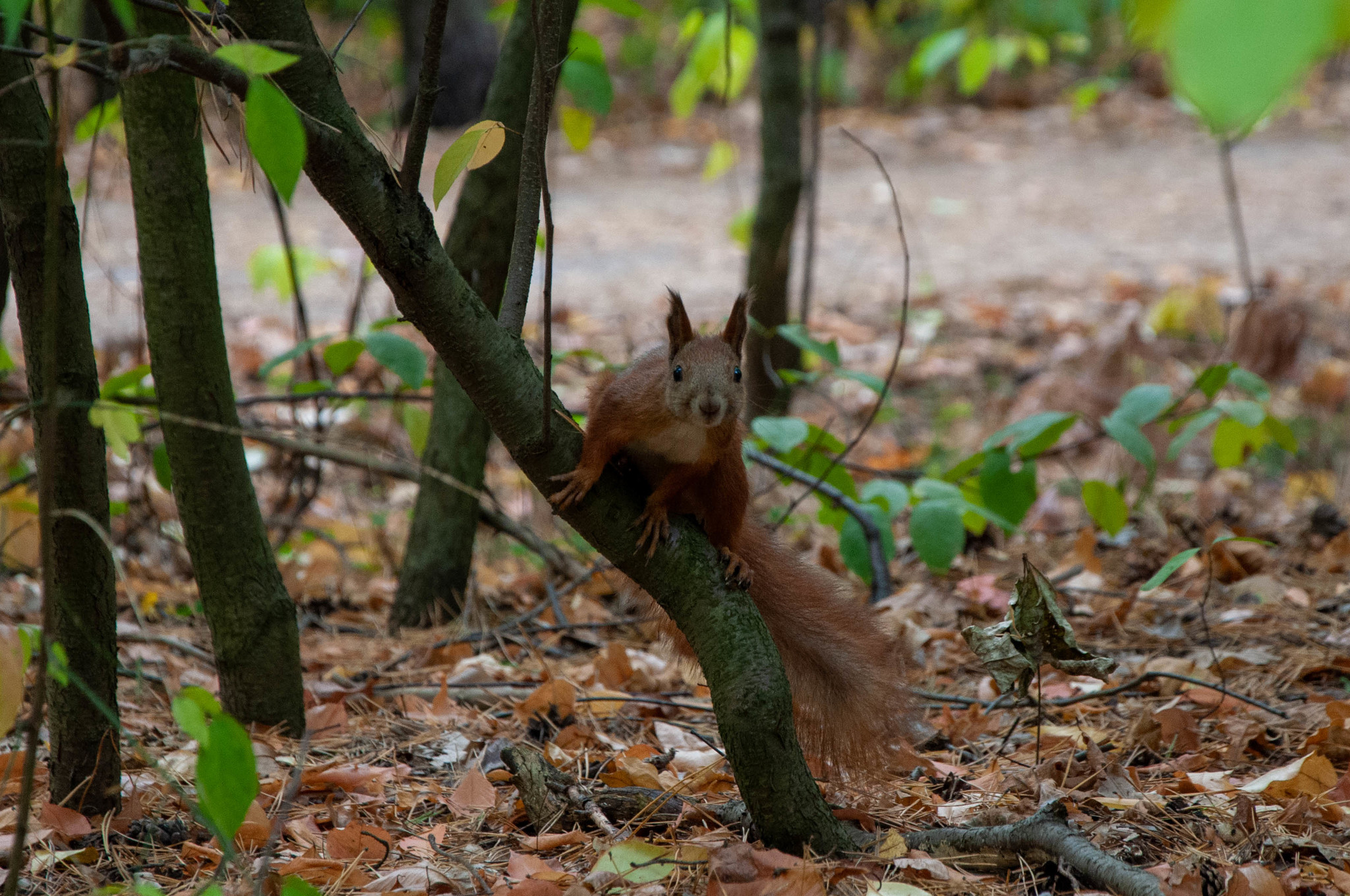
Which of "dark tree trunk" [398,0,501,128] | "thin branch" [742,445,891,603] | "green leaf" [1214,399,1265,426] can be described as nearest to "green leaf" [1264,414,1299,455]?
"green leaf" [1214,399,1265,426]

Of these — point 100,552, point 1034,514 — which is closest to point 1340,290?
point 1034,514

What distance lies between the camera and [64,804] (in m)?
1.36

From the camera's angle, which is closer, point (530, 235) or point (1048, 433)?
point (530, 235)

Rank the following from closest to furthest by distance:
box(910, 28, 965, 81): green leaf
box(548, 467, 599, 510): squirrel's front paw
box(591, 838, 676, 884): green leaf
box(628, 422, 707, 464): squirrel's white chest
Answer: box(591, 838, 676, 884): green leaf
box(548, 467, 599, 510): squirrel's front paw
box(628, 422, 707, 464): squirrel's white chest
box(910, 28, 965, 81): green leaf

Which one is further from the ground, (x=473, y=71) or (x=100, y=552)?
(x=473, y=71)

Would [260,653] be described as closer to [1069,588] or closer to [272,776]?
[272,776]

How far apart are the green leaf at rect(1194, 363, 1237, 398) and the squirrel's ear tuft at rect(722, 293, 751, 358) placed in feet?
3.51

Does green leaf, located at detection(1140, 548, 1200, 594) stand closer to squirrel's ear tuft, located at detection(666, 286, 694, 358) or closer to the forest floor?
the forest floor

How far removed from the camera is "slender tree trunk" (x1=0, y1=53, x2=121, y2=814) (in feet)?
3.99

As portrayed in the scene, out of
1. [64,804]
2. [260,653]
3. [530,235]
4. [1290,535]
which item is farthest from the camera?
[1290,535]

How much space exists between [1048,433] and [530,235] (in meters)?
1.35

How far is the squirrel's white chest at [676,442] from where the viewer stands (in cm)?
161

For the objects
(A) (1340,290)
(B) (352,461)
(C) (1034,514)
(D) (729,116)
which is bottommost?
(C) (1034,514)

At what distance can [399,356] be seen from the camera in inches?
77.5
